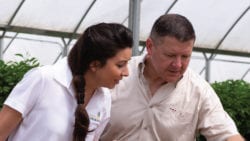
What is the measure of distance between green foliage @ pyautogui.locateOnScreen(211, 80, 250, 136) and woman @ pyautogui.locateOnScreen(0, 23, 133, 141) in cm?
337

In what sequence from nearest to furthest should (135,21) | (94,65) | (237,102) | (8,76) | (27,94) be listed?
(27,94), (94,65), (8,76), (135,21), (237,102)

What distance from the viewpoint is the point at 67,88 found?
253 centimetres

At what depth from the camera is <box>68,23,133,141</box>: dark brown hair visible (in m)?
2.51

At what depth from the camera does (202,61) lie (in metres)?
13.2

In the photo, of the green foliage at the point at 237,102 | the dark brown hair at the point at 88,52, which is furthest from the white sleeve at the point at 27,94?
the green foliage at the point at 237,102

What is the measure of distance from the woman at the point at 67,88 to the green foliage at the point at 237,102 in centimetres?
337

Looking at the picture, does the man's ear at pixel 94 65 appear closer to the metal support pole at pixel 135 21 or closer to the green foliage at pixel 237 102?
the metal support pole at pixel 135 21

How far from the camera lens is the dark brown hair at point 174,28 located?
287cm

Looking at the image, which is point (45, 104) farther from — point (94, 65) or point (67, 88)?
point (94, 65)

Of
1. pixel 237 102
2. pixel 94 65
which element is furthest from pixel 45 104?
pixel 237 102

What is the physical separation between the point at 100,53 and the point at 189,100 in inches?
31.0

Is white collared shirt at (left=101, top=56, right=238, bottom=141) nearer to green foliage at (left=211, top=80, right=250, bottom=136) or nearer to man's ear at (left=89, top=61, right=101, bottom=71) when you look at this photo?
man's ear at (left=89, top=61, right=101, bottom=71)

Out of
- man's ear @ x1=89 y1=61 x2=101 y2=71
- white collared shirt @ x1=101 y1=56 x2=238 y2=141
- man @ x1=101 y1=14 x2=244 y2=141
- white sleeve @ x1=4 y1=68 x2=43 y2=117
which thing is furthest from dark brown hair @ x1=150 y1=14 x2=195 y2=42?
white sleeve @ x1=4 y1=68 x2=43 y2=117

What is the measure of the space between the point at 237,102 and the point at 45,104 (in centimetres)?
363
